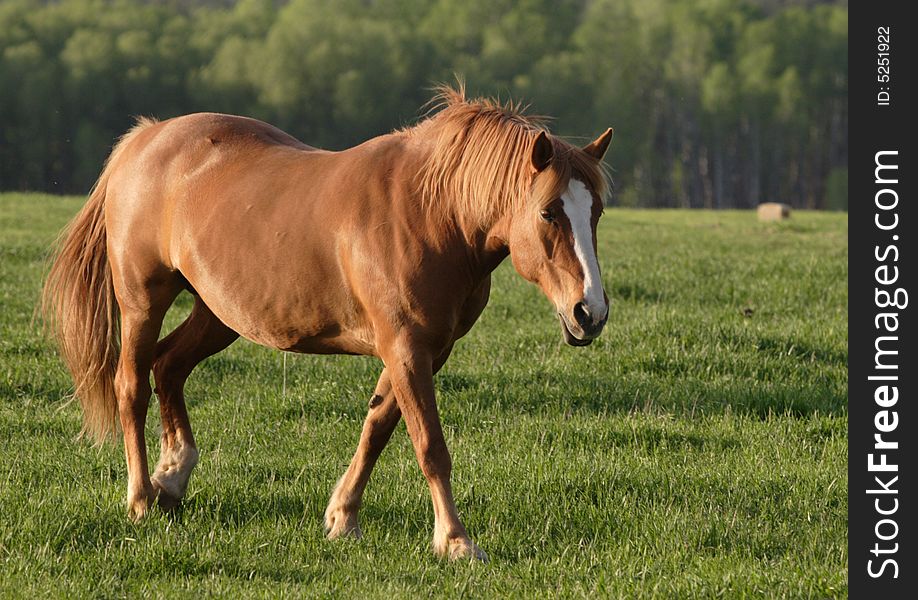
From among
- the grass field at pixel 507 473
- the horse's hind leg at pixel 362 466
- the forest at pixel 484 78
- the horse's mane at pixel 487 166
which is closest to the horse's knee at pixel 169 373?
the grass field at pixel 507 473

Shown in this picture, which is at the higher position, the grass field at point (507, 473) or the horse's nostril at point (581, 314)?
the horse's nostril at point (581, 314)

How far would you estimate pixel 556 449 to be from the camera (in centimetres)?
657

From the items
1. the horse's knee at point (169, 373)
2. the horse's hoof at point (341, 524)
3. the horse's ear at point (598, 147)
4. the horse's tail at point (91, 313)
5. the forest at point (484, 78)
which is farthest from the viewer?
the forest at point (484, 78)

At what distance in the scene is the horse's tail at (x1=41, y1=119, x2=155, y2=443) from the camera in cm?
617

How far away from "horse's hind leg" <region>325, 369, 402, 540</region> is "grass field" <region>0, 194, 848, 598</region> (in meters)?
0.13

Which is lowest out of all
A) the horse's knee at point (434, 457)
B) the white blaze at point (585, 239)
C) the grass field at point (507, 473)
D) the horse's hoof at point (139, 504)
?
the grass field at point (507, 473)

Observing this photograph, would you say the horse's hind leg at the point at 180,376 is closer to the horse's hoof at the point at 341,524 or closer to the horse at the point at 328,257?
the horse at the point at 328,257

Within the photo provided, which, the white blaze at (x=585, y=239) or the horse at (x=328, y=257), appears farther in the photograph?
the horse at (x=328, y=257)

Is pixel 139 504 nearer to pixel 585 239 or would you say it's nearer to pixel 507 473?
pixel 507 473

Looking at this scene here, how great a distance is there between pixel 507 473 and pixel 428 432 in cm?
132

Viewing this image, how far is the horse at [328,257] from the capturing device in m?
4.63

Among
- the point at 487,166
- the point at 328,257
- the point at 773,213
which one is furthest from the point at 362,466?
the point at 773,213

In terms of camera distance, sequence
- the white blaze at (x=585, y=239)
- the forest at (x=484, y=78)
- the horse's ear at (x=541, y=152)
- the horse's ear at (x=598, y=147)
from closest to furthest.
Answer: the white blaze at (x=585, y=239) < the horse's ear at (x=541, y=152) < the horse's ear at (x=598, y=147) < the forest at (x=484, y=78)

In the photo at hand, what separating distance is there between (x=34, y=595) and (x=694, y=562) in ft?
8.79
